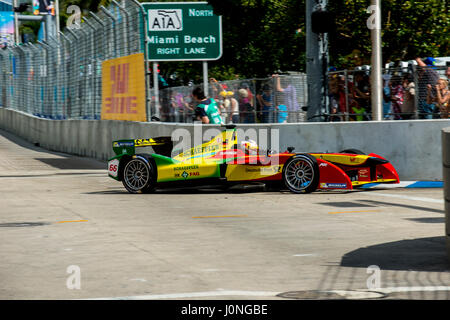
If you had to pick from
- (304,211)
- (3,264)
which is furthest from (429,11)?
(3,264)

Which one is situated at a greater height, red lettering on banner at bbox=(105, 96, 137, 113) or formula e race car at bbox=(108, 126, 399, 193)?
red lettering on banner at bbox=(105, 96, 137, 113)

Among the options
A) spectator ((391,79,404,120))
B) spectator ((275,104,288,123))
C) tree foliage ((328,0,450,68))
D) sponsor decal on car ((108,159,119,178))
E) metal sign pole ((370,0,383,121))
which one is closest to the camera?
sponsor decal on car ((108,159,119,178))

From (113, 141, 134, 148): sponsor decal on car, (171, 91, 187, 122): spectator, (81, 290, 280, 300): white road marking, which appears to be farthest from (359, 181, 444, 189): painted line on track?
(171, 91, 187, 122): spectator

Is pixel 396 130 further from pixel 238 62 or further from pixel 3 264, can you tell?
pixel 238 62

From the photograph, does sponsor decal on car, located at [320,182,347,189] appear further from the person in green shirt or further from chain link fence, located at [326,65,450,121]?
the person in green shirt

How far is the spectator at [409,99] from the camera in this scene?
1612 cm

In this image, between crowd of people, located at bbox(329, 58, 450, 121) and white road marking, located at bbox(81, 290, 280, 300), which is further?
crowd of people, located at bbox(329, 58, 450, 121)

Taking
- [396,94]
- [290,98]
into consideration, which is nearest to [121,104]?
[290,98]

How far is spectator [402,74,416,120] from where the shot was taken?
16.1m

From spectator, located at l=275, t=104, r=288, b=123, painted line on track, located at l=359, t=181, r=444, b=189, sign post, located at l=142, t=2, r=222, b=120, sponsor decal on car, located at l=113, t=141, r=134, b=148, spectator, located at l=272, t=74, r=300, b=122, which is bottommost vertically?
painted line on track, located at l=359, t=181, r=444, b=189

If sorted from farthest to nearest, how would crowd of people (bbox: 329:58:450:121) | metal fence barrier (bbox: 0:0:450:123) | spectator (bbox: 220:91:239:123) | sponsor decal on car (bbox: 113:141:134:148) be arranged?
spectator (bbox: 220:91:239:123) → metal fence barrier (bbox: 0:0:450:123) → crowd of people (bbox: 329:58:450:121) → sponsor decal on car (bbox: 113:141:134:148)

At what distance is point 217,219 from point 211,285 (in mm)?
4286

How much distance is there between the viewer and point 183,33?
2552 centimetres

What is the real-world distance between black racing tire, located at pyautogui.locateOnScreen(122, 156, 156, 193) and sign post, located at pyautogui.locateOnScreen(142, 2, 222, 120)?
35.8ft
